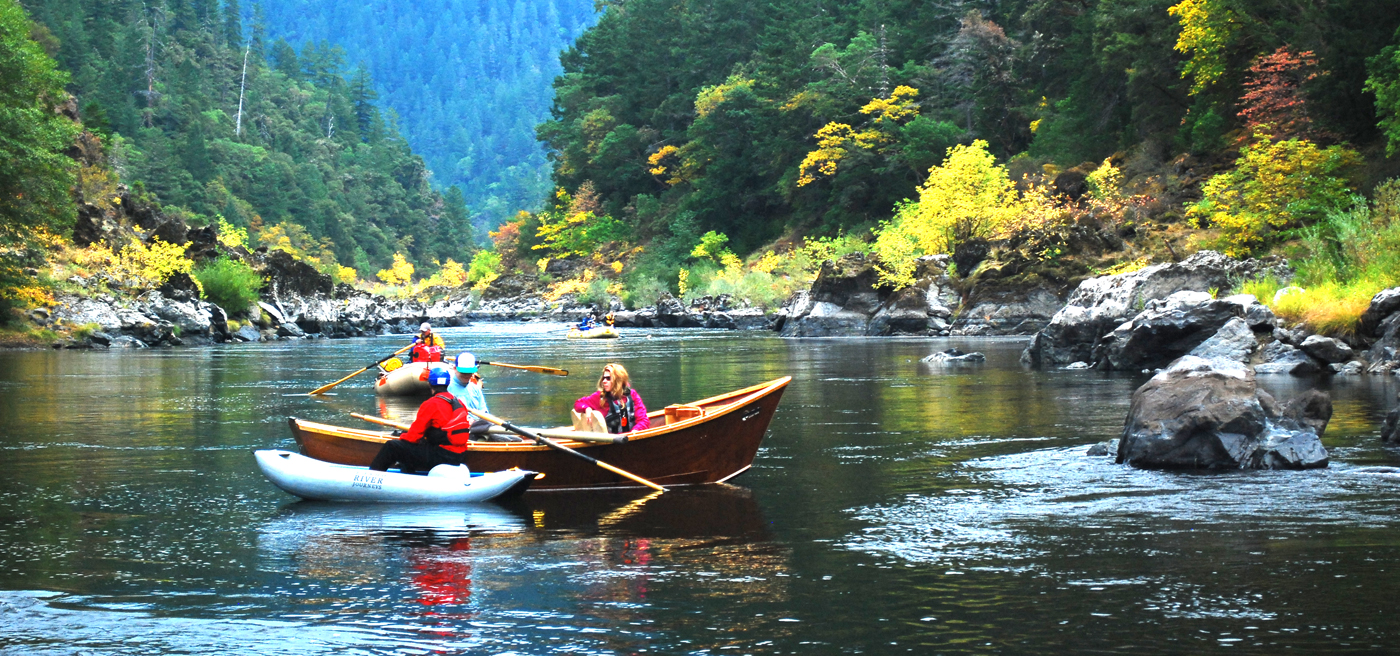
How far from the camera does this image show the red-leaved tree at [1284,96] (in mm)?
34469

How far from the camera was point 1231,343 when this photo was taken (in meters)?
21.5

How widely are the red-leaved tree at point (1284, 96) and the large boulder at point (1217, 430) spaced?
2591 cm

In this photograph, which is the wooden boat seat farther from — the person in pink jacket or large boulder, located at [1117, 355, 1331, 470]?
large boulder, located at [1117, 355, 1331, 470]

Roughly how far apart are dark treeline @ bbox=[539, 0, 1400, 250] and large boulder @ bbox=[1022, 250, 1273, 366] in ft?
23.3

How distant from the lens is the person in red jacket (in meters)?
11.0

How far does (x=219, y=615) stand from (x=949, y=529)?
5369 mm

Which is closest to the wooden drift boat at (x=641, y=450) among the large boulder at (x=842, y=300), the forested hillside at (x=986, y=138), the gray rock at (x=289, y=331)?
the forested hillside at (x=986, y=138)

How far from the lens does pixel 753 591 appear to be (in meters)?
7.59

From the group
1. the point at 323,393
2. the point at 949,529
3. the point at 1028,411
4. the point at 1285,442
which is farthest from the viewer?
the point at 323,393

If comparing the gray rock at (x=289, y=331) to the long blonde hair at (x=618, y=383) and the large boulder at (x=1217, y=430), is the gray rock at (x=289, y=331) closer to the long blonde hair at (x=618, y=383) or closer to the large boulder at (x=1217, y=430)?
the long blonde hair at (x=618, y=383)

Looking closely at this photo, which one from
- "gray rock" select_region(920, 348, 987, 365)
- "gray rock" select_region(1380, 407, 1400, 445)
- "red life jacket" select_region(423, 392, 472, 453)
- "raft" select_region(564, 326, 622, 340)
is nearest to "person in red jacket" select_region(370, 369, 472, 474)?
"red life jacket" select_region(423, 392, 472, 453)

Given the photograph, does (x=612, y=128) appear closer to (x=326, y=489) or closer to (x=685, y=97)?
(x=685, y=97)

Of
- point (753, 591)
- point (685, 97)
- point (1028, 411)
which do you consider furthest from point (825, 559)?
point (685, 97)

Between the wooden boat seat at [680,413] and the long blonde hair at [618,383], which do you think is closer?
the long blonde hair at [618,383]
